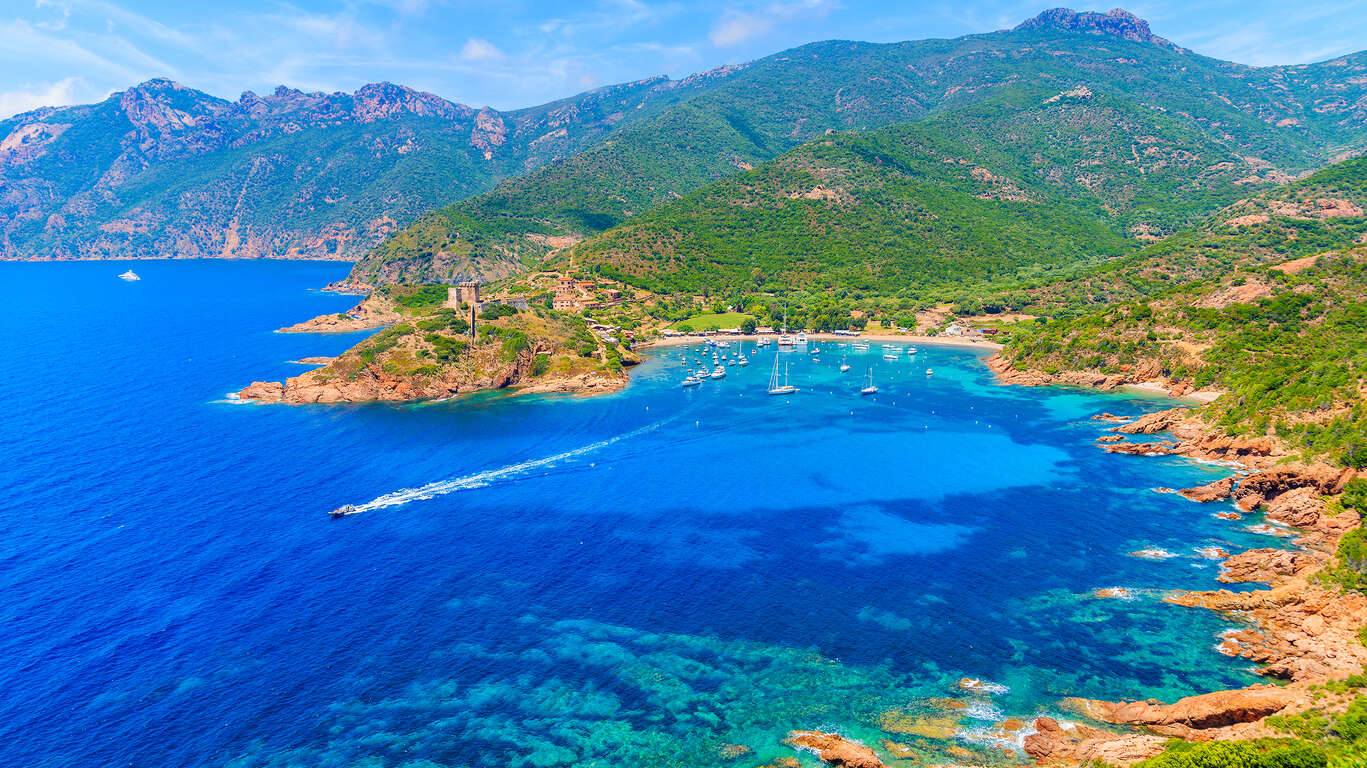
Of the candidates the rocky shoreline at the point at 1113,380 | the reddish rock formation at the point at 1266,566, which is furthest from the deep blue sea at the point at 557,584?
the rocky shoreline at the point at 1113,380

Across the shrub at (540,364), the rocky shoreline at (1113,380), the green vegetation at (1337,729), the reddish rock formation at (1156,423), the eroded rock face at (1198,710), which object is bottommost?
the eroded rock face at (1198,710)

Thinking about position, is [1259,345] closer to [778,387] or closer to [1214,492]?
[1214,492]

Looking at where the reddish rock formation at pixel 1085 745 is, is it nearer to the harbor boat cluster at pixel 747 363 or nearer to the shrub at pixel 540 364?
the harbor boat cluster at pixel 747 363

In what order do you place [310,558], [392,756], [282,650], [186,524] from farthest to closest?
[186,524]
[310,558]
[282,650]
[392,756]

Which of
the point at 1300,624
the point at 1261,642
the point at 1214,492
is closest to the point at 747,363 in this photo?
the point at 1214,492


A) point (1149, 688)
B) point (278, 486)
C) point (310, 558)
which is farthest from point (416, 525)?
point (1149, 688)

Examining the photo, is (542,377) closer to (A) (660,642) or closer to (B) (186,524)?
(B) (186,524)
